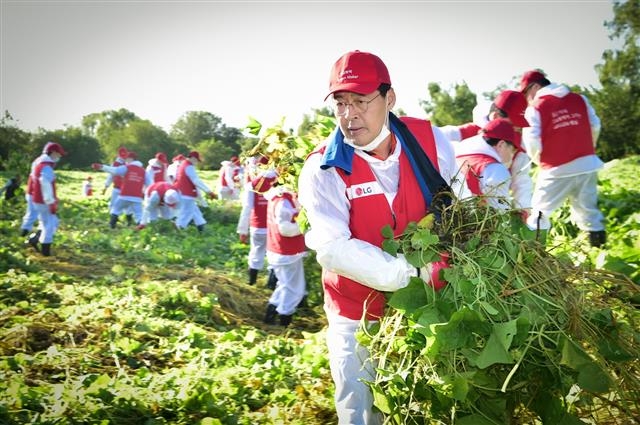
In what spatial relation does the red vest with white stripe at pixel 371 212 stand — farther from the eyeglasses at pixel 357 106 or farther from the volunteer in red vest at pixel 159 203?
the volunteer in red vest at pixel 159 203

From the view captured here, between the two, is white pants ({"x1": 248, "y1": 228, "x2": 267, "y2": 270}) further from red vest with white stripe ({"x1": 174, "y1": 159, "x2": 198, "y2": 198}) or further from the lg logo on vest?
the lg logo on vest

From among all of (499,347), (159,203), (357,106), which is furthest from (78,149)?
(499,347)

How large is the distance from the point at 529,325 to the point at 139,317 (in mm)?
4571

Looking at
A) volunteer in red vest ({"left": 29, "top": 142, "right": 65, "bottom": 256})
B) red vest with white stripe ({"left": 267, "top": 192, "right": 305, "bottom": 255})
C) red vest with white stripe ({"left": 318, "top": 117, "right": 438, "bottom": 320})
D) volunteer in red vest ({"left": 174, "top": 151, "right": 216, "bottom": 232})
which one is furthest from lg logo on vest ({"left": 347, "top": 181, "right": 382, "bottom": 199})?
volunteer in red vest ({"left": 174, "top": 151, "right": 216, "bottom": 232})

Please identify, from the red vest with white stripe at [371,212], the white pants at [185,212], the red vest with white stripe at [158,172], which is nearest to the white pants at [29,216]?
the white pants at [185,212]

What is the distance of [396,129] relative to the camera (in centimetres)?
267

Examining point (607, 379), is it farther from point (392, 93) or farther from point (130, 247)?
point (130, 247)

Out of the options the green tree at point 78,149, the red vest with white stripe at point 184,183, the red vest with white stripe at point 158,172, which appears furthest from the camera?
the green tree at point 78,149

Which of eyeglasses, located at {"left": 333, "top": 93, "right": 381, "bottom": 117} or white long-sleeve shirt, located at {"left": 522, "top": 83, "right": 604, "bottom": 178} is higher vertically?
eyeglasses, located at {"left": 333, "top": 93, "right": 381, "bottom": 117}

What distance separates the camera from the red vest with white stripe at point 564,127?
6160 millimetres

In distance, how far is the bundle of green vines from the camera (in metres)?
1.95

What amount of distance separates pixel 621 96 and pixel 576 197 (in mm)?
21721

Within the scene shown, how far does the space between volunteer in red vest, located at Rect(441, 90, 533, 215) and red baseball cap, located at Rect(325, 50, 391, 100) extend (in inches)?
117

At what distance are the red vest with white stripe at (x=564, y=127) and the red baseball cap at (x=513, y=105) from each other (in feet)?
2.86
